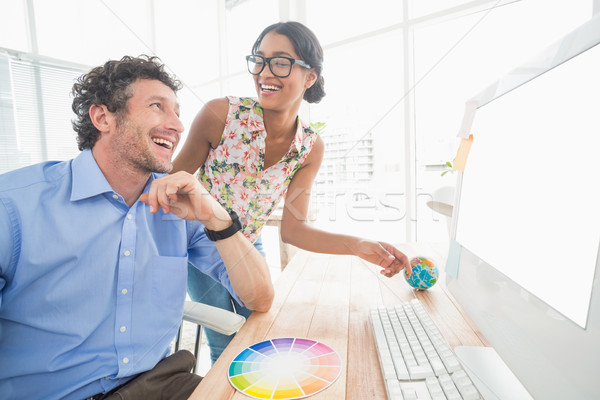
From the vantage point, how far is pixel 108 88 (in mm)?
829

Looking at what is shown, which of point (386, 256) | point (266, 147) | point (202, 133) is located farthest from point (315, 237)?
point (202, 133)

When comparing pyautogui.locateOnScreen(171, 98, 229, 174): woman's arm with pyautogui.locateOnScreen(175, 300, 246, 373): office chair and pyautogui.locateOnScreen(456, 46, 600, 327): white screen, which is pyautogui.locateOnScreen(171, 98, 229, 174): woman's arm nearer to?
pyautogui.locateOnScreen(175, 300, 246, 373): office chair

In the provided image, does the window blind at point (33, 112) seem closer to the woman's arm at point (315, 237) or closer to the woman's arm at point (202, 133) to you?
the woman's arm at point (202, 133)

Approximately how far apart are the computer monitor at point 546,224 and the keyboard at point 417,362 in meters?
0.05

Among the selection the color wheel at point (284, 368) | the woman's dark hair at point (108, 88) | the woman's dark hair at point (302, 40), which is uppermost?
the woman's dark hair at point (302, 40)

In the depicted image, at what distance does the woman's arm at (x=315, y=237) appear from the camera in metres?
0.82

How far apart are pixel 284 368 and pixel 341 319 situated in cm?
22

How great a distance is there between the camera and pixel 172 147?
0.88m

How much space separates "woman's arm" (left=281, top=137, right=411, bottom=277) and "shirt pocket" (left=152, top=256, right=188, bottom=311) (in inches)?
15.4

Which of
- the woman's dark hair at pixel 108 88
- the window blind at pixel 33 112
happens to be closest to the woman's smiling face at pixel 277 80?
the woman's dark hair at pixel 108 88

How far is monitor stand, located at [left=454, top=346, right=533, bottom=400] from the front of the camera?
1.37ft

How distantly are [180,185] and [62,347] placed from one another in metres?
0.38

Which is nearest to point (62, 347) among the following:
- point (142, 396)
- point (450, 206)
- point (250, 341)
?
point (142, 396)

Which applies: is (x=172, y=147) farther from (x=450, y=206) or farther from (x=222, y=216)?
(x=450, y=206)
